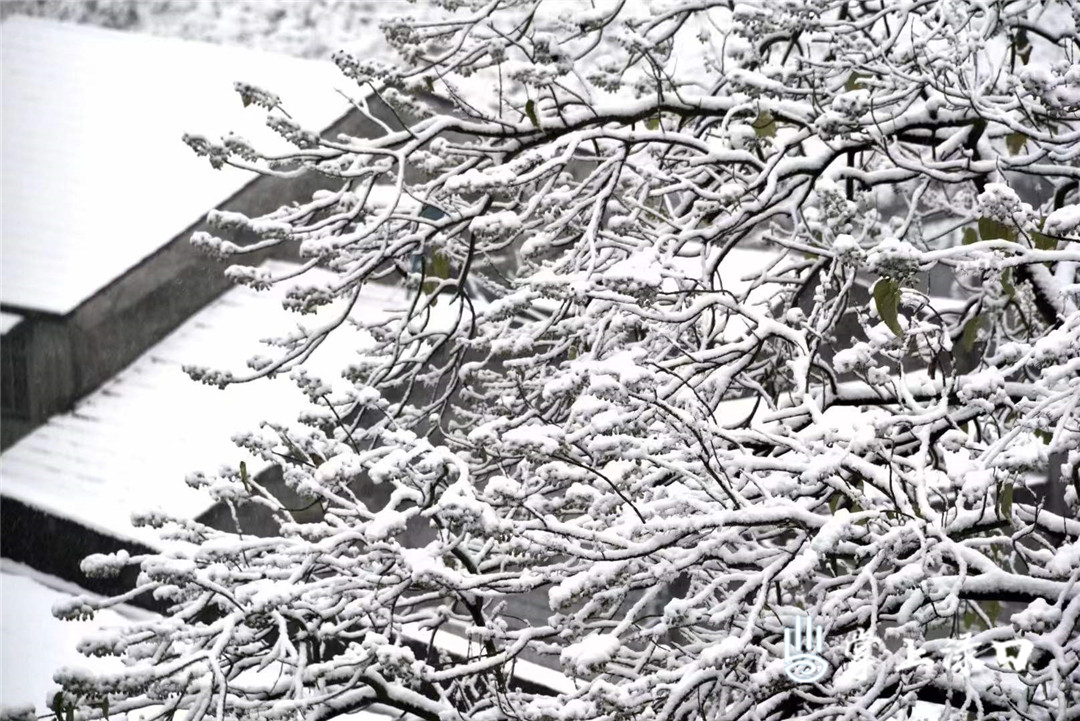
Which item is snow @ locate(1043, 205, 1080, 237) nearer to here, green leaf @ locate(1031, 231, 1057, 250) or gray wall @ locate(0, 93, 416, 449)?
green leaf @ locate(1031, 231, 1057, 250)

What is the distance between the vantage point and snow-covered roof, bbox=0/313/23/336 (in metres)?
5.34

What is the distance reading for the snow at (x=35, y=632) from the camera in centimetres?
384

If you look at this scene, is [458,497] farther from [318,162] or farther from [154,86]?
[154,86]

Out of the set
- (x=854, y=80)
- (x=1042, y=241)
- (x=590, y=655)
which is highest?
(x=854, y=80)

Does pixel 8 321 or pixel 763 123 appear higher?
pixel 763 123

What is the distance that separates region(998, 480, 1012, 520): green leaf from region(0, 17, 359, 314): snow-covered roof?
4200 millimetres

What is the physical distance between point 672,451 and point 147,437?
336cm

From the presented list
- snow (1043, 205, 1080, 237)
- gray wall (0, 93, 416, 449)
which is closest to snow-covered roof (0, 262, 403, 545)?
gray wall (0, 93, 416, 449)

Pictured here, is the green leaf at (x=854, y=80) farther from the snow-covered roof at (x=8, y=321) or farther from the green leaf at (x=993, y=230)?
the snow-covered roof at (x=8, y=321)

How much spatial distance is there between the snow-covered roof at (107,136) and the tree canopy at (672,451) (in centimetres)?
273

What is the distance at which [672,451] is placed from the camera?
2.39 meters

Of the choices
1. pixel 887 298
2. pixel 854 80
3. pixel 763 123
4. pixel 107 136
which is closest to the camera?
pixel 887 298

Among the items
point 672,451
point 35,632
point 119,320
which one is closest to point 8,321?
point 119,320

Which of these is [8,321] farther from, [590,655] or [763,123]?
[590,655]
